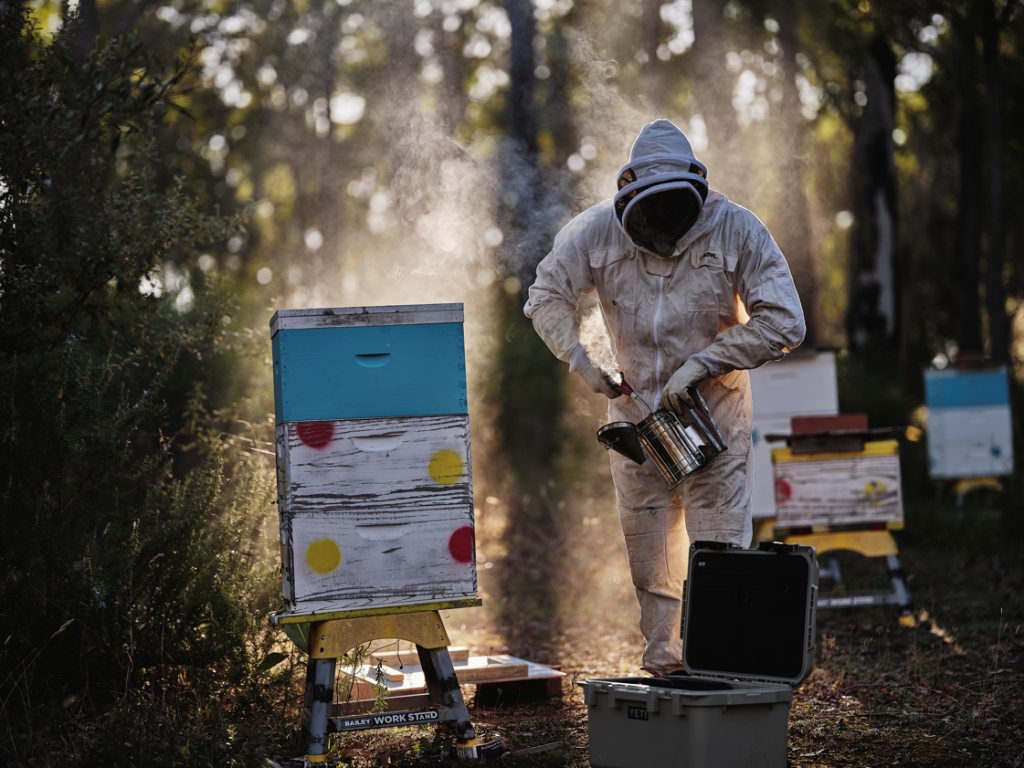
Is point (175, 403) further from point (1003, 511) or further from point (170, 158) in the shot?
point (170, 158)

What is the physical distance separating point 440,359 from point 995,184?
31.3 feet

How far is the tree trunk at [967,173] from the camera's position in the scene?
11.6 meters

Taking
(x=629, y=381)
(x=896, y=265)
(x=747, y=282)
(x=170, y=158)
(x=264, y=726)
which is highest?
(x=170, y=158)

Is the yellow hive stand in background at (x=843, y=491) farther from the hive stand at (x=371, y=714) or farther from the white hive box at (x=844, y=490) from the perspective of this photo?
the hive stand at (x=371, y=714)

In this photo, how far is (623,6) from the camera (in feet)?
63.3

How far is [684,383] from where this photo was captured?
3324 mm

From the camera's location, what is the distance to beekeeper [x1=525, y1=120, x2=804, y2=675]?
3.35 meters

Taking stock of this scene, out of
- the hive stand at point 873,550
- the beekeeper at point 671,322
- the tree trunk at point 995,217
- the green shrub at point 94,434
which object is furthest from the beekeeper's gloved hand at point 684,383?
the tree trunk at point 995,217

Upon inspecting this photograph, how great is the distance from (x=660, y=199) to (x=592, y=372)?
2.11 ft

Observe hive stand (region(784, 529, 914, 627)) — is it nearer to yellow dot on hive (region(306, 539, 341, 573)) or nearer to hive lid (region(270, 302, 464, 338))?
hive lid (region(270, 302, 464, 338))

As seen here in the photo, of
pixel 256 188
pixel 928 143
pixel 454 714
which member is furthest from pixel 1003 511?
pixel 256 188

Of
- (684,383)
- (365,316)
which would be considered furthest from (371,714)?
(684,383)

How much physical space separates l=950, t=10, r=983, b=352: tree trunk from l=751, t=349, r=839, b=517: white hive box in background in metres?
6.72

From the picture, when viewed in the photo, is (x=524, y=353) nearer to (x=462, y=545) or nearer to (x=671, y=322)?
(x=671, y=322)
